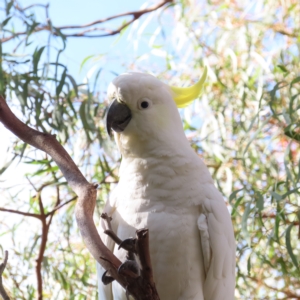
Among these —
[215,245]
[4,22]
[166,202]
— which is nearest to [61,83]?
[4,22]

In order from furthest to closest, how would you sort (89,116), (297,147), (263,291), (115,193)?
(297,147) < (263,291) < (89,116) < (115,193)

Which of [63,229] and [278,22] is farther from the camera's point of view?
[278,22]

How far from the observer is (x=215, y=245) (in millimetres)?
1521

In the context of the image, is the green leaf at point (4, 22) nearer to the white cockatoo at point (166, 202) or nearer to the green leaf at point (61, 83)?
the green leaf at point (61, 83)

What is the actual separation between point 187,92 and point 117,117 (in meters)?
0.31

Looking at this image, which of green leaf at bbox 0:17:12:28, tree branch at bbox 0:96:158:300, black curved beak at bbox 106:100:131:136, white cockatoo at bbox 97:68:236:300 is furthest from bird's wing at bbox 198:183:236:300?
green leaf at bbox 0:17:12:28

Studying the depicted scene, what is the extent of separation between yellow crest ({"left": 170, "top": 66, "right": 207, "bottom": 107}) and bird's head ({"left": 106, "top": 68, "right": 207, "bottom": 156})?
0.13m

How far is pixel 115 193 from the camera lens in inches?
65.2

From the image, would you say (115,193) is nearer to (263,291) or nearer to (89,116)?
(89,116)

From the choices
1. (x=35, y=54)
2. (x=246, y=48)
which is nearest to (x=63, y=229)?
(x=35, y=54)

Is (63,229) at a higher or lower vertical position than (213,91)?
lower

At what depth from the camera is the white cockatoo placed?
59.2 inches

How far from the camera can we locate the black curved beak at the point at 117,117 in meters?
1.62

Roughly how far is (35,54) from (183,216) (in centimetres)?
105
